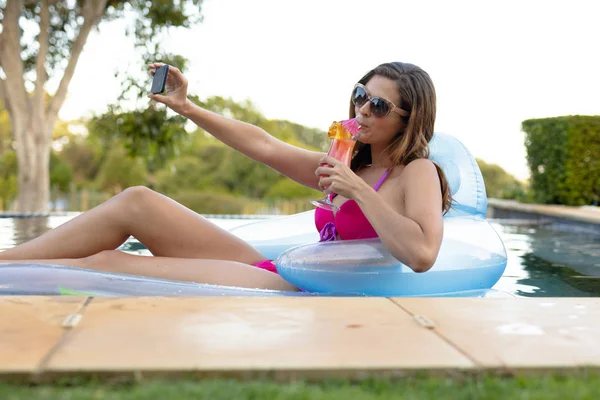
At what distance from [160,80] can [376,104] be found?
2.84 feet

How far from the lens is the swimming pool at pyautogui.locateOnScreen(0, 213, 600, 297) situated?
A: 12.5 ft

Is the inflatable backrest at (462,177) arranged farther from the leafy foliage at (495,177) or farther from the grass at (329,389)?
the leafy foliage at (495,177)

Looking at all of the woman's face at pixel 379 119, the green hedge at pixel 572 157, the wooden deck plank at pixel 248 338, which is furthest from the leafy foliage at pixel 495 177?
the wooden deck plank at pixel 248 338

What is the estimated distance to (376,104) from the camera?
9.21 feet

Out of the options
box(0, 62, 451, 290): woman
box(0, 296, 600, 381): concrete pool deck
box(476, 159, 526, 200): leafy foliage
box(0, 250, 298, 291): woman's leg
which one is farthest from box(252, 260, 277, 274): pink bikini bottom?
box(476, 159, 526, 200): leafy foliage

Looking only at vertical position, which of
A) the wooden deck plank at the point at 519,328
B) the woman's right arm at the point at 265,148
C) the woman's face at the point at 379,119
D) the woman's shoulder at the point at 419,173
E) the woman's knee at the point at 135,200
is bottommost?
the wooden deck plank at the point at 519,328

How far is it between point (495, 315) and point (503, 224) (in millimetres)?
6574

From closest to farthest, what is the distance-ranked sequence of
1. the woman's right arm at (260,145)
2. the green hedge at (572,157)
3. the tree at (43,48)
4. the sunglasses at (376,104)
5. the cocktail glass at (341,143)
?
the cocktail glass at (341,143)
the sunglasses at (376,104)
the woman's right arm at (260,145)
the green hedge at (572,157)
the tree at (43,48)

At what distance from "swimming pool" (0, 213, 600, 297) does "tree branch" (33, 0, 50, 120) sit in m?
4.28

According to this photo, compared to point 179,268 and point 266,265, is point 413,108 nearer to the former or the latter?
point 266,265

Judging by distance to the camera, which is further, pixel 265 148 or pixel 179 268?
pixel 265 148

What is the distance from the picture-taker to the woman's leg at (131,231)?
121 inches

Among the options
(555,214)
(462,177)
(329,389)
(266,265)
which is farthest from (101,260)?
(555,214)

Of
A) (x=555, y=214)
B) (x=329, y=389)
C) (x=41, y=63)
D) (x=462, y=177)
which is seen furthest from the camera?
(x=41, y=63)
